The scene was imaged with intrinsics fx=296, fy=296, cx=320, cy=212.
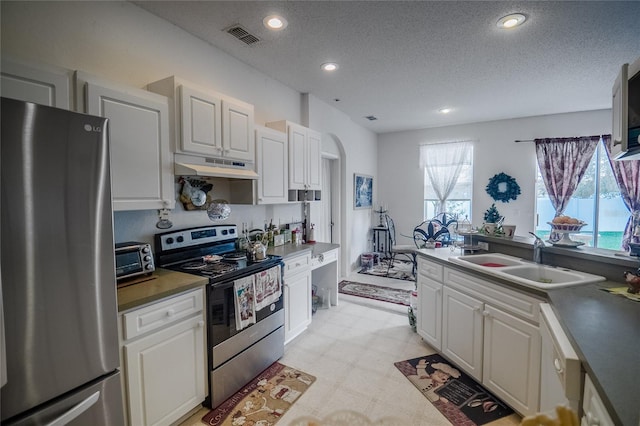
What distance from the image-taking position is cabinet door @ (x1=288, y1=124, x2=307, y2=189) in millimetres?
3103

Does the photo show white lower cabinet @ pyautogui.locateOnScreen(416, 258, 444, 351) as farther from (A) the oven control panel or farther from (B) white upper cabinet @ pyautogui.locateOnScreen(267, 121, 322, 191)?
(A) the oven control panel

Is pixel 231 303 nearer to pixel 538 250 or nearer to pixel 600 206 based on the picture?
pixel 538 250

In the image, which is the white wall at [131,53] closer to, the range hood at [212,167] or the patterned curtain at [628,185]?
the range hood at [212,167]

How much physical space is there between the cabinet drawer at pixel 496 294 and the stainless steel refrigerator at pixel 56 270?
2.20 metres

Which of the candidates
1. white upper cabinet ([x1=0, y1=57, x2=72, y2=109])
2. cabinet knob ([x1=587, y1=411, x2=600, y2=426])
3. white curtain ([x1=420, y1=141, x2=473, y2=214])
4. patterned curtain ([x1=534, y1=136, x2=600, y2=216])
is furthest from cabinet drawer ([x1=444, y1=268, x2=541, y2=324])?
patterned curtain ([x1=534, y1=136, x2=600, y2=216])

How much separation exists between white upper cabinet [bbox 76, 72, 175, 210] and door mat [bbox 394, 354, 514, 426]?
2.27 m

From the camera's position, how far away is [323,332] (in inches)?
123

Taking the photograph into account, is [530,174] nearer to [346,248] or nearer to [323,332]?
[346,248]

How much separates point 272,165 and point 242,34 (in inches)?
43.7

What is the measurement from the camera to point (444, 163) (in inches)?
231

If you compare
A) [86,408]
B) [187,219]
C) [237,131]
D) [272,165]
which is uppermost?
[237,131]

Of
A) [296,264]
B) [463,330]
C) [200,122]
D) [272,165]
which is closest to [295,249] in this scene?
[296,264]

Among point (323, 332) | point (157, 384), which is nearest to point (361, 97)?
point (323, 332)

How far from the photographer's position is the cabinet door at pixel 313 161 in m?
3.40
